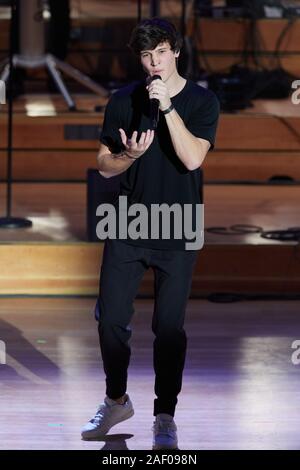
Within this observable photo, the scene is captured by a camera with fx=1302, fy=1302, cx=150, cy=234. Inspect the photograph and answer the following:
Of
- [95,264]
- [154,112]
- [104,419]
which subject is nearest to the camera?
[154,112]

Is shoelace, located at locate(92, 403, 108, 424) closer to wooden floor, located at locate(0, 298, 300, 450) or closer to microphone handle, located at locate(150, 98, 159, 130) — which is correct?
wooden floor, located at locate(0, 298, 300, 450)

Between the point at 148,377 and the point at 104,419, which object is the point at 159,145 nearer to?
the point at 104,419

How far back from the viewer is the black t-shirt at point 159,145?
361cm

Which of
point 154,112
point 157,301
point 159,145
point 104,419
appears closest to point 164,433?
point 104,419

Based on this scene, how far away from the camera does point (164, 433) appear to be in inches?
147

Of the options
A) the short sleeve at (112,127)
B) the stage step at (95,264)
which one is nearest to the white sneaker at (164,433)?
the short sleeve at (112,127)

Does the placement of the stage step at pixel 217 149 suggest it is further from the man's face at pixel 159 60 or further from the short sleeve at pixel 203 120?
the man's face at pixel 159 60

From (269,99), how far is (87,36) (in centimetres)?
130

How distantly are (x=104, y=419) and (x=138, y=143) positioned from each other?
3.03ft

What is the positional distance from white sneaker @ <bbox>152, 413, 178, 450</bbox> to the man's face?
0.98 metres

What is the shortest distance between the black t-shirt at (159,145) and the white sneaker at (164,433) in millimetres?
505

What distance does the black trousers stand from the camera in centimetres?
368

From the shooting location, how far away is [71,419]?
4082mm
